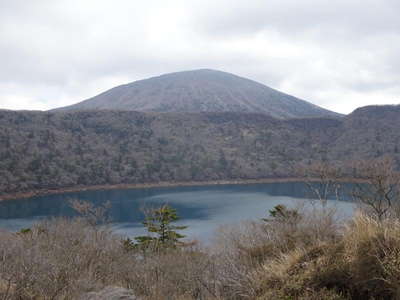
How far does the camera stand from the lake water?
147ft

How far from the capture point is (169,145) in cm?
12550

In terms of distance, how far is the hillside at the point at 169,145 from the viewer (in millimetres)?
95312

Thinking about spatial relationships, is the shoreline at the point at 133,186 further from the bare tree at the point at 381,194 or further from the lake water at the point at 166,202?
the bare tree at the point at 381,194

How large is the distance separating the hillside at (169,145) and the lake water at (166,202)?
49.9 feet


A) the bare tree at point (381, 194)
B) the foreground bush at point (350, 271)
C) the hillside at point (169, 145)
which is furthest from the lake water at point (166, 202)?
the foreground bush at point (350, 271)

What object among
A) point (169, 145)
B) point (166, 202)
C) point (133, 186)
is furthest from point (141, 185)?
point (169, 145)

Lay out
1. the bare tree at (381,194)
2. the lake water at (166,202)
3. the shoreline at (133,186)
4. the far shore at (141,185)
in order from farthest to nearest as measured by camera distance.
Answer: the far shore at (141,185)
the shoreline at (133,186)
the lake water at (166,202)
the bare tree at (381,194)

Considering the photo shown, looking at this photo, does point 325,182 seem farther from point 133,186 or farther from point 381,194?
point 133,186

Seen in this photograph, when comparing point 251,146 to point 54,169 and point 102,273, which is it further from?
point 102,273

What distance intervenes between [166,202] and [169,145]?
A: 201ft

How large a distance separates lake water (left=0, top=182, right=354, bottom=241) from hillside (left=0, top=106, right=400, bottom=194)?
49.9 ft

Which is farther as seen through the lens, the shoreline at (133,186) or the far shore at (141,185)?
the far shore at (141,185)

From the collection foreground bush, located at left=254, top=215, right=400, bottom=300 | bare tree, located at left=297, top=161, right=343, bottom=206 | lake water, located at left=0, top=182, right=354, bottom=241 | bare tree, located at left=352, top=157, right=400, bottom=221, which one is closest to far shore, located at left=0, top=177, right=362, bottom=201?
lake water, located at left=0, top=182, right=354, bottom=241

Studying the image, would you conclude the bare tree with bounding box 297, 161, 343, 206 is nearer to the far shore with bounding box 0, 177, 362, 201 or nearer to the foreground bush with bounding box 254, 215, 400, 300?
the foreground bush with bounding box 254, 215, 400, 300
